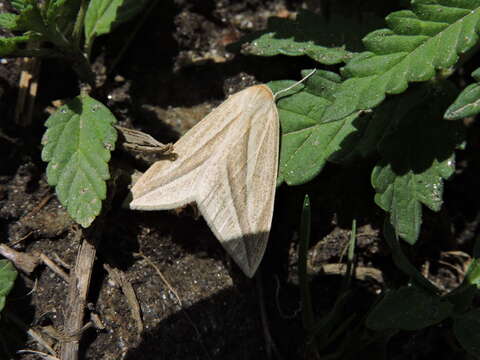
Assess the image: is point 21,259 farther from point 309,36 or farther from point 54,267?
point 309,36

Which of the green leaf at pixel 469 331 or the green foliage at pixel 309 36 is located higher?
the green foliage at pixel 309 36

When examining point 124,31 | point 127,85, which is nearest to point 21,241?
point 127,85

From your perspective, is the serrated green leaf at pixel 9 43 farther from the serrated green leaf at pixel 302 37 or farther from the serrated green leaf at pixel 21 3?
the serrated green leaf at pixel 302 37

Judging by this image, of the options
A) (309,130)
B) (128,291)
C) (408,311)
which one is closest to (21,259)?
(128,291)

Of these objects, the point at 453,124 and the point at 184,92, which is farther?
the point at 184,92

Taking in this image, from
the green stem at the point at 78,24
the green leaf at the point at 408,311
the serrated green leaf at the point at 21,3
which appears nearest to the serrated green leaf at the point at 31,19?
the serrated green leaf at the point at 21,3

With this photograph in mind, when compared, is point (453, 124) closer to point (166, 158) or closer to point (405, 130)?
point (405, 130)
